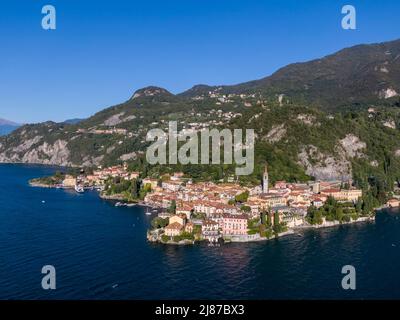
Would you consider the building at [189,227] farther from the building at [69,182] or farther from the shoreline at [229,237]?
the building at [69,182]

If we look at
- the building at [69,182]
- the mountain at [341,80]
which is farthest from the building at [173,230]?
the mountain at [341,80]

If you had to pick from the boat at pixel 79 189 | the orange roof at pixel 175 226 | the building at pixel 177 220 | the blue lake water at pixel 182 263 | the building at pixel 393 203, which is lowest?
the blue lake water at pixel 182 263

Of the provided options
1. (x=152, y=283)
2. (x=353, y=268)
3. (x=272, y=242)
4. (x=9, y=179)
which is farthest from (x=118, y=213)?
(x=9, y=179)

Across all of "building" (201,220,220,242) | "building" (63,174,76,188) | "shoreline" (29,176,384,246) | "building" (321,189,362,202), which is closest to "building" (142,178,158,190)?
"shoreline" (29,176,384,246)

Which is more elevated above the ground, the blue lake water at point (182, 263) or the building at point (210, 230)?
the building at point (210, 230)

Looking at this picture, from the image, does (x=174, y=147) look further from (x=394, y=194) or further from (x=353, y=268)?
(x=353, y=268)

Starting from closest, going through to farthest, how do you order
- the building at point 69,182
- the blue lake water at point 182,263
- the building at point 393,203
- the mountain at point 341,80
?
the blue lake water at point 182,263
the building at point 393,203
the building at point 69,182
the mountain at point 341,80
